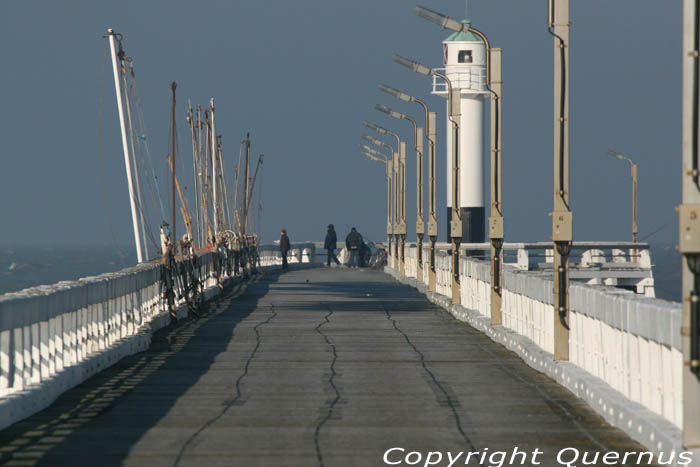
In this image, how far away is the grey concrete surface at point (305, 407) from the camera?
11.7 meters

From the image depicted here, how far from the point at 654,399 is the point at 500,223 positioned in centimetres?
1491

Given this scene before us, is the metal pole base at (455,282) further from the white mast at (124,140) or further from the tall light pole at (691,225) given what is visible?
the tall light pole at (691,225)

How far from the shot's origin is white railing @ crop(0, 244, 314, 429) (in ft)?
44.7

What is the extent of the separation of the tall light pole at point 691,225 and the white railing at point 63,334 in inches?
238

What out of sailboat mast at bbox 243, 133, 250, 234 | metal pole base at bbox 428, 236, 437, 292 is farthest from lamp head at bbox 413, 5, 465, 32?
sailboat mast at bbox 243, 133, 250, 234

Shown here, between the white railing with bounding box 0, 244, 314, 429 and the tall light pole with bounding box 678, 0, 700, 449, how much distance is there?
6.03 meters

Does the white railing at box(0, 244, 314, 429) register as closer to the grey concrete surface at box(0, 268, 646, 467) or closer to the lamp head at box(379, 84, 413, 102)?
the grey concrete surface at box(0, 268, 646, 467)

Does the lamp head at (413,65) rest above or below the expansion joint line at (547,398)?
above

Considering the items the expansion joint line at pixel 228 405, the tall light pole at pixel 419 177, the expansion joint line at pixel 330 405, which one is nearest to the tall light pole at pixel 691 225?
the expansion joint line at pixel 330 405

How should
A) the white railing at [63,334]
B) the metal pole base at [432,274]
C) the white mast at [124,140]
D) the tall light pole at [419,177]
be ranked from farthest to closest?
the tall light pole at [419,177], the metal pole base at [432,274], the white mast at [124,140], the white railing at [63,334]

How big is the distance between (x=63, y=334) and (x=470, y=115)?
67.3m

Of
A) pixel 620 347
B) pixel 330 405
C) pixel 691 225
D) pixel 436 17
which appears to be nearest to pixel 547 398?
pixel 620 347

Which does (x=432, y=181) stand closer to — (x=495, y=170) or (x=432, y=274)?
(x=432, y=274)

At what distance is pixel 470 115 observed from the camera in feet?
271
